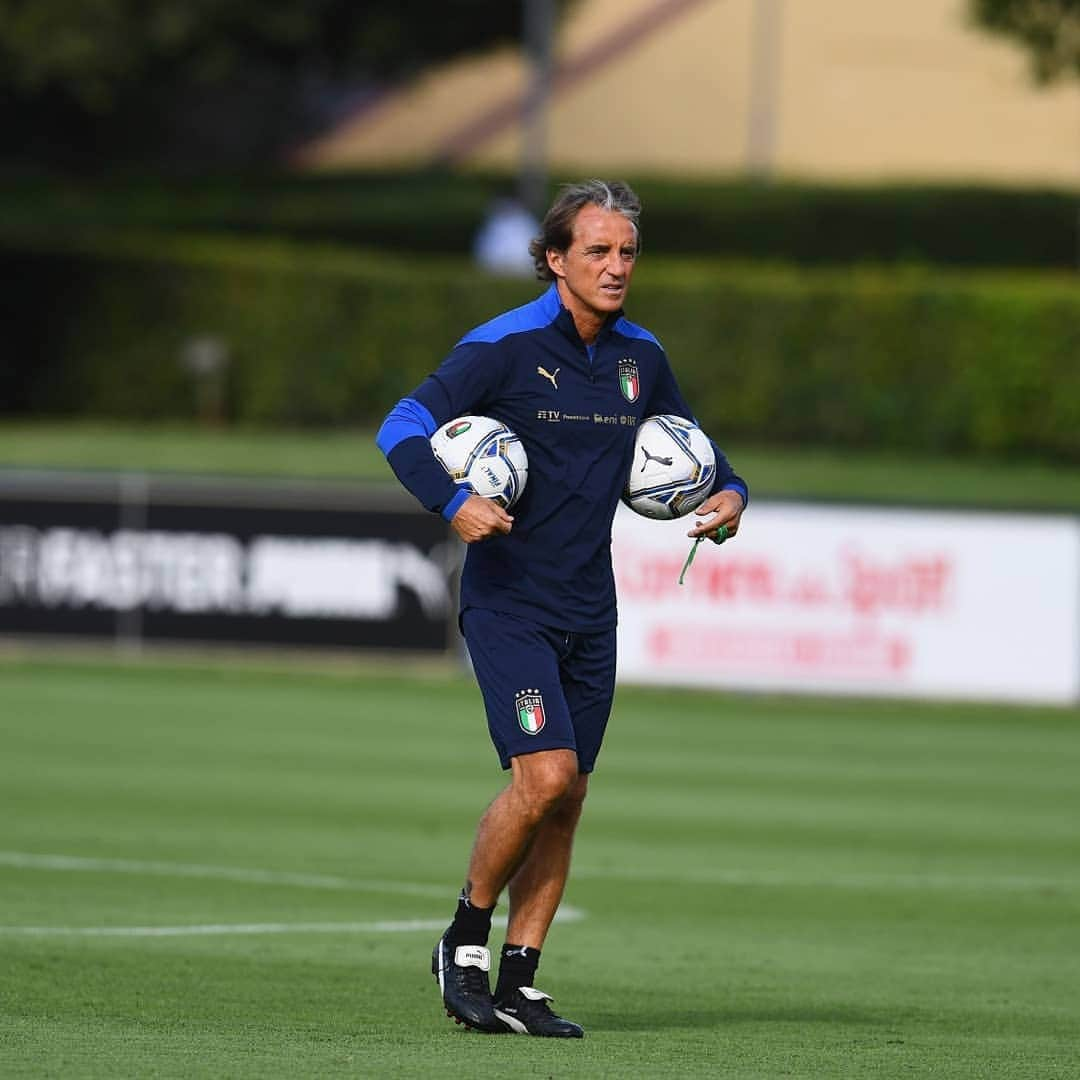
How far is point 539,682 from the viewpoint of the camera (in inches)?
301

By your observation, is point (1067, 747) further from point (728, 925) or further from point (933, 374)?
point (933, 374)

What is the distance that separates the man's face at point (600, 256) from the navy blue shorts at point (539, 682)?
981mm

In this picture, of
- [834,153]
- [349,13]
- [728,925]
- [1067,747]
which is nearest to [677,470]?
[728,925]

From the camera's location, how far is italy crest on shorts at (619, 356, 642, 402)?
7906mm

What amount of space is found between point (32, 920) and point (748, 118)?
159 ft

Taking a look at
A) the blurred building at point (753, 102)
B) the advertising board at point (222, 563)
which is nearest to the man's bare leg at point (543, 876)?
the advertising board at point (222, 563)

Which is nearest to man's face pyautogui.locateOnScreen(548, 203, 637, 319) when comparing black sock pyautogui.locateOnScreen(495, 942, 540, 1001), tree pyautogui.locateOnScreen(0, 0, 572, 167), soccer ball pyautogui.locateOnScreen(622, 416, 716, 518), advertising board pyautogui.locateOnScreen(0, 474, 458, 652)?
soccer ball pyautogui.locateOnScreen(622, 416, 716, 518)

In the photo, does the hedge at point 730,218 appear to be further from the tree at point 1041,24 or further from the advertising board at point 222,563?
the advertising board at point 222,563

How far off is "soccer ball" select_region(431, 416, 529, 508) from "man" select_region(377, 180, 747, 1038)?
0.19 feet

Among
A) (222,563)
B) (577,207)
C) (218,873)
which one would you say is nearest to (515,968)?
(577,207)

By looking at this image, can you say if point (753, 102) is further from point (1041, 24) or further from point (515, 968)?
point (515, 968)

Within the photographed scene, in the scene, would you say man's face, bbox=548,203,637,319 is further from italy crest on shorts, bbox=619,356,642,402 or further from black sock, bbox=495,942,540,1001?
black sock, bbox=495,942,540,1001

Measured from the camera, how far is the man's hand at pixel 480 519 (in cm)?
739

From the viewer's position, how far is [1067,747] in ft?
63.3
